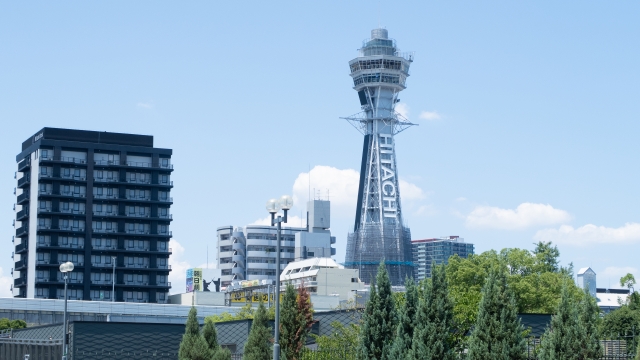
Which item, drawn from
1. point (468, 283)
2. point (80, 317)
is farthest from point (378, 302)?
point (80, 317)

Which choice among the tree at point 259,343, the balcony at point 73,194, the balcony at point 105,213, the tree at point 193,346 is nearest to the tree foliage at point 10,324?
the balcony at point 105,213

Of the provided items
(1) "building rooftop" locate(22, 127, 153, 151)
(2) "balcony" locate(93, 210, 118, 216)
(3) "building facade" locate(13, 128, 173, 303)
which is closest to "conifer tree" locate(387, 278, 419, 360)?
(3) "building facade" locate(13, 128, 173, 303)

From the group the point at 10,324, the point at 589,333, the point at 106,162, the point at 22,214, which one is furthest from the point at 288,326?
the point at 22,214

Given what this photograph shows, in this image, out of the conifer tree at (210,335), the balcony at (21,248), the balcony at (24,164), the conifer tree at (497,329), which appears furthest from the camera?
the balcony at (24,164)

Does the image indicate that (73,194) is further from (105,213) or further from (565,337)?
(565,337)

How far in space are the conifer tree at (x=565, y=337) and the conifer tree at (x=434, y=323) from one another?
396 centimetres

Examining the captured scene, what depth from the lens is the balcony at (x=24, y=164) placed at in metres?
166

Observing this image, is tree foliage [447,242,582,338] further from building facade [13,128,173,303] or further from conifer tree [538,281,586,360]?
building facade [13,128,173,303]

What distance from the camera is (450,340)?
143ft

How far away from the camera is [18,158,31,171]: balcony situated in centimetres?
16575

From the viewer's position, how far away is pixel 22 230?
164375mm

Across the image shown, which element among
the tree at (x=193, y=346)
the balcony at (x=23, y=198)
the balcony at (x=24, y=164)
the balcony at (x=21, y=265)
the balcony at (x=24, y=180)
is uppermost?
the balcony at (x=24, y=164)

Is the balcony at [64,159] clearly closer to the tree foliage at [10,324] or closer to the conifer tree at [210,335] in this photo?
the tree foliage at [10,324]

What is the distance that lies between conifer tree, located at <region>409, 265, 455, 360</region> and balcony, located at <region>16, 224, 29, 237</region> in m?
132
